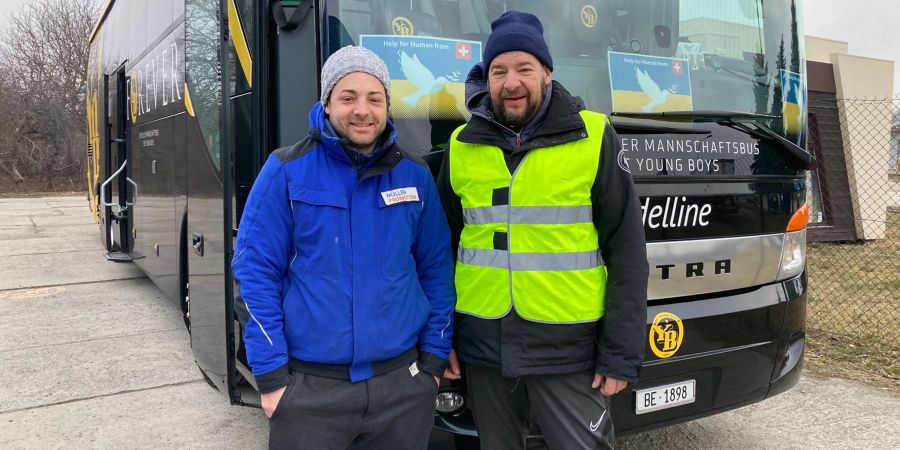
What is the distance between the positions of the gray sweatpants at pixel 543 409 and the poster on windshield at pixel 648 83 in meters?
1.18

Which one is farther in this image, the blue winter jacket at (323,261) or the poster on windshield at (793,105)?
the poster on windshield at (793,105)

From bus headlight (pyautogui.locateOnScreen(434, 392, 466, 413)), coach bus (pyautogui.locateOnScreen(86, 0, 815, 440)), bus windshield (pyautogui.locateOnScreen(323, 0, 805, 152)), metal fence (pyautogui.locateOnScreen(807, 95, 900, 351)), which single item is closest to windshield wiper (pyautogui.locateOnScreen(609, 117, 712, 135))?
coach bus (pyautogui.locateOnScreen(86, 0, 815, 440))

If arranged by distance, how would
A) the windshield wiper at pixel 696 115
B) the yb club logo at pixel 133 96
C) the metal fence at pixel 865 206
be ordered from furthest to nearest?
the metal fence at pixel 865 206 < the yb club logo at pixel 133 96 < the windshield wiper at pixel 696 115

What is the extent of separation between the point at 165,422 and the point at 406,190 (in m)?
2.59

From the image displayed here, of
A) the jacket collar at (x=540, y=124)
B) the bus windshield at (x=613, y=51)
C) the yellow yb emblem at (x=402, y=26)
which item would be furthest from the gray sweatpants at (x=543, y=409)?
the yellow yb emblem at (x=402, y=26)

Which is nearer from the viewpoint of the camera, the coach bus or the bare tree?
the coach bus

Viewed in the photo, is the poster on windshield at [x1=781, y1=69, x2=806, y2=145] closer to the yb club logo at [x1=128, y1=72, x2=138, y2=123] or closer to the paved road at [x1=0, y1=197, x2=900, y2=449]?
Result: the paved road at [x1=0, y1=197, x2=900, y2=449]

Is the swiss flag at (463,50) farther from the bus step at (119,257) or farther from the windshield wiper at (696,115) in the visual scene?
the bus step at (119,257)

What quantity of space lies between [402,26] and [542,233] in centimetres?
96

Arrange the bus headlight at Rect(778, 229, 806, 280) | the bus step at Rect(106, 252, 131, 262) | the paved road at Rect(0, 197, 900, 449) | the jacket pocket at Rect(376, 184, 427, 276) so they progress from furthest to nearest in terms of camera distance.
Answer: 1. the bus step at Rect(106, 252, 131, 262)
2. the paved road at Rect(0, 197, 900, 449)
3. the bus headlight at Rect(778, 229, 806, 280)
4. the jacket pocket at Rect(376, 184, 427, 276)

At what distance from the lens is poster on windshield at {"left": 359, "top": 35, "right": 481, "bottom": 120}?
2.34 metres

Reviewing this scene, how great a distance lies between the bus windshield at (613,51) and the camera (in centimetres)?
236

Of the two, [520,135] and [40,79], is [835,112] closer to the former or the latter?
[520,135]

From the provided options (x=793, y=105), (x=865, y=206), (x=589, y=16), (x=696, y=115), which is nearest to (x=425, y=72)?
(x=589, y=16)
